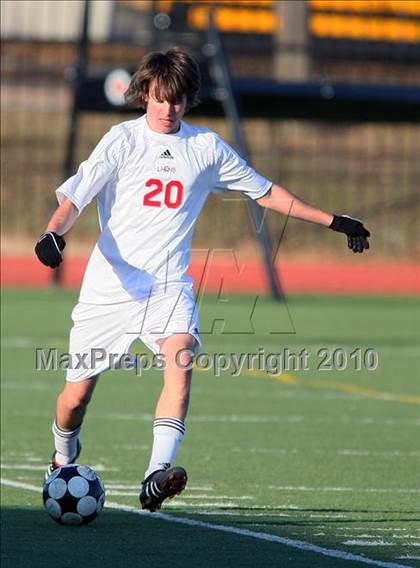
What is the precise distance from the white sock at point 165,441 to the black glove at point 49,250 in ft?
3.26

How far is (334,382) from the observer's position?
612 inches

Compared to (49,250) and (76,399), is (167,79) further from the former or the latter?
(76,399)

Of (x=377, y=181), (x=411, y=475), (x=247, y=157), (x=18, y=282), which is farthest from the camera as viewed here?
(x=377, y=181)

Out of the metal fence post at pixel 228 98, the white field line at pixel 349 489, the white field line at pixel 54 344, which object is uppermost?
the metal fence post at pixel 228 98

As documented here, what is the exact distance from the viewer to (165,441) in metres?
7.87

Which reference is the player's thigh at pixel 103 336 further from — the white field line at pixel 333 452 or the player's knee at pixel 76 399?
the white field line at pixel 333 452

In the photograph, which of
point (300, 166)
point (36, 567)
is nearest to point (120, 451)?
point (36, 567)

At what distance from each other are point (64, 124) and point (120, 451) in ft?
93.1

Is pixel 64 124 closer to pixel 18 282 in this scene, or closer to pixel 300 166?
pixel 300 166

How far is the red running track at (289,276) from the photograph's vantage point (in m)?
27.5

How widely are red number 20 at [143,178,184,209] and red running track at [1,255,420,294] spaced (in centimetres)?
1782

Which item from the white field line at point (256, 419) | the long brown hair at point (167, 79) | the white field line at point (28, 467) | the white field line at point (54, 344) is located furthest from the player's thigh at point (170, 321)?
the white field line at point (54, 344)

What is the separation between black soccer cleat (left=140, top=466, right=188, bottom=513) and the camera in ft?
24.3

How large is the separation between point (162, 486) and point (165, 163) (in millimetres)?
1739
